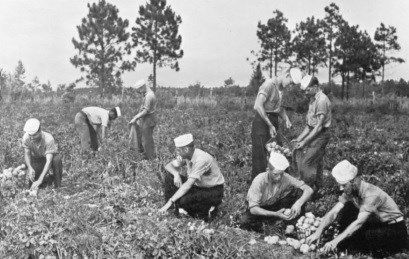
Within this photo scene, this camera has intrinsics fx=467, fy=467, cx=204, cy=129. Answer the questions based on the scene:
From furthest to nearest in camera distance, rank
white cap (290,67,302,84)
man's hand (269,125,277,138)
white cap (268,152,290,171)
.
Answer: man's hand (269,125,277,138), white cap (290,67,302,84), white cap (268,152,290,171)

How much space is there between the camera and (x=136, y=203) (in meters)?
5.14

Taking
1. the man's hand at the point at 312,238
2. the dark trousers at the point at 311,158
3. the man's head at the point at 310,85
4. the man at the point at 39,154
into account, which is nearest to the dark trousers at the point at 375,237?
the man's hand at the point at 312,238

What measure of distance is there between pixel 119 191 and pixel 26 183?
1.41 meters

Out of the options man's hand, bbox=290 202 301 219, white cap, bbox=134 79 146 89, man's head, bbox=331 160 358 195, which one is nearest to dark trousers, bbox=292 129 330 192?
man's hand, bbox=290 202 301 219

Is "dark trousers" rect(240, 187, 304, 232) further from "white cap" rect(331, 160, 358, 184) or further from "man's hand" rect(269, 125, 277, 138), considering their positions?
"man's hand" rect(269, 125, 277, 138)

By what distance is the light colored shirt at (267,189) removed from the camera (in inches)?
187

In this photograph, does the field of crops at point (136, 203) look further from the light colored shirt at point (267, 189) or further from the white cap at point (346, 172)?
the white cap at point (346, 172)

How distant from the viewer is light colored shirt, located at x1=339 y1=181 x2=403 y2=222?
4070mm

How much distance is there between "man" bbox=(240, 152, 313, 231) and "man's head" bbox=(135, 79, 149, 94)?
11.3 ft

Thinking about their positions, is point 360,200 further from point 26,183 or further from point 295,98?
point 295,98

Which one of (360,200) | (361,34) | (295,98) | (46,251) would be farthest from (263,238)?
(361,34)

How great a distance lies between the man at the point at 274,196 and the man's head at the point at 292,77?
45.0 inches

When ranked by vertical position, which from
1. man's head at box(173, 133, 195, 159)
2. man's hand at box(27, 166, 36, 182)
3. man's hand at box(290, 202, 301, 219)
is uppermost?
man's head at box(173, 133, 195, 159)

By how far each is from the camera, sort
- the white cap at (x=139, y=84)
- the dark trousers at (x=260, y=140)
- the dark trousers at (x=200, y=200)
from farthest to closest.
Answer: the white cap at (x=139, y=84) → the dark trousers at (x=260, y=140) → the dark trousers at (x=200, y=200)
